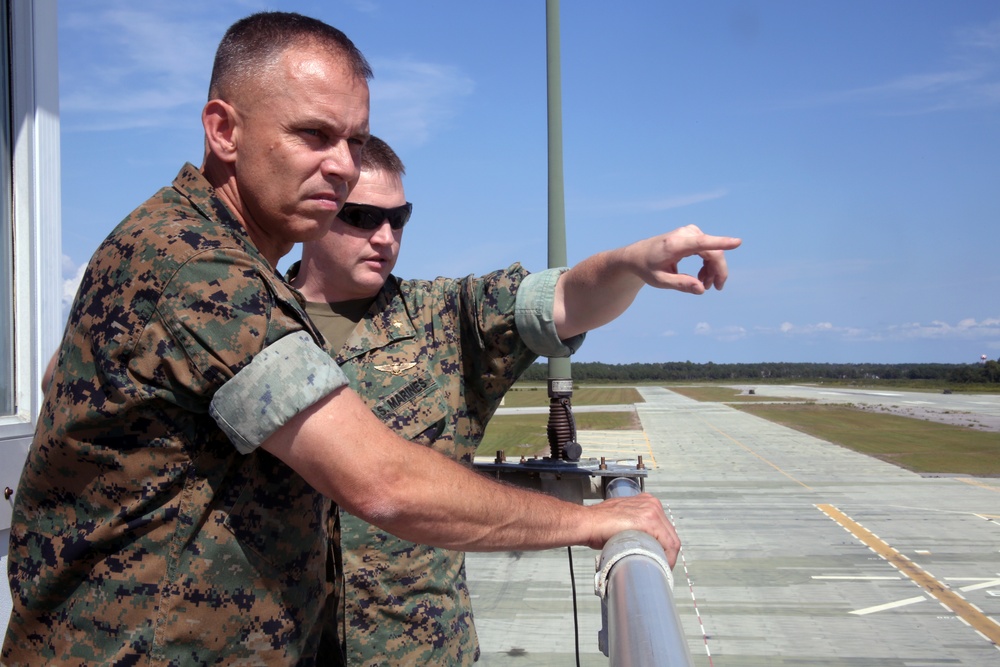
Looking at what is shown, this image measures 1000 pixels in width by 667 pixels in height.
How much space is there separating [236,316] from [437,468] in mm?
431

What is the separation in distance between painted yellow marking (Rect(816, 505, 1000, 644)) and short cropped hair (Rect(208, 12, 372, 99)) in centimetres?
861

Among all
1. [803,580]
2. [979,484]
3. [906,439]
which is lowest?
[803,580]

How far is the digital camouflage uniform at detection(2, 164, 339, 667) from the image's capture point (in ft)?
4.62

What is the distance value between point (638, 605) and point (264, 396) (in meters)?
0.64

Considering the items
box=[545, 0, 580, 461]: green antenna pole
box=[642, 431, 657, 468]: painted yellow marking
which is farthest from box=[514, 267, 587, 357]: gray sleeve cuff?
box=[642, 431, 657, 468]: painted yellow marking

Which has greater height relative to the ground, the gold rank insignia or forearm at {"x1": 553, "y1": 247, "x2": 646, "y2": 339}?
forearm at {"x1": 553, "y1": 247, "x2": 646, "y2": 339}

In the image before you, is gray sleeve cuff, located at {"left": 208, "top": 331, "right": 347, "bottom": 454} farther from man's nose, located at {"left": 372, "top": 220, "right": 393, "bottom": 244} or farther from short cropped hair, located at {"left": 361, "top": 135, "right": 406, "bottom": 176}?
short cropped hair, located at {"left": 361, "top": 135, "right": 406, "bottom": 176}

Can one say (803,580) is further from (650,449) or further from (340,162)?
(650,449)

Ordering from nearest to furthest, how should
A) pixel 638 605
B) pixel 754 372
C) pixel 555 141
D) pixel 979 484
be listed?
pixel 638 605
pixel 555 141
pixel 979 484
pixel 754 372

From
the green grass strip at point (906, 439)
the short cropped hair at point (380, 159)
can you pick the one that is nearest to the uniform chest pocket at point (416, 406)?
the short cropped hair at point (380, 159)

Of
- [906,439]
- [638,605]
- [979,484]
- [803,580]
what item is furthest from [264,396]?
[906,439]

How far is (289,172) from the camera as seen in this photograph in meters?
1.65

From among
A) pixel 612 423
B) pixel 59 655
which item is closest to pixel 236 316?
pixel 59 655

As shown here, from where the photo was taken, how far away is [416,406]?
264cm
